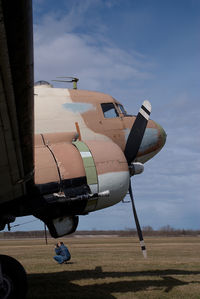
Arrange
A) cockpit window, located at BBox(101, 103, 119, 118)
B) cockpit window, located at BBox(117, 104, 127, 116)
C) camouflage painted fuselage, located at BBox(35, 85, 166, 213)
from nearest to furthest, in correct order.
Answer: camouflage painted fuselage, located at BBox(35, 85, 166, 213)
cockpit window, located at BBox(101, 103, 119, 118)
cockpit window, located at BBox(117, 104, 127, 116)

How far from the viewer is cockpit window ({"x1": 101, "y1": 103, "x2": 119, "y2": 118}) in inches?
457

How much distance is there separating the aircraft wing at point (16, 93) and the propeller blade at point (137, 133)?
14.8 ft

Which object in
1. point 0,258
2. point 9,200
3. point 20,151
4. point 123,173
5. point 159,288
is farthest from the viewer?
point 159,288

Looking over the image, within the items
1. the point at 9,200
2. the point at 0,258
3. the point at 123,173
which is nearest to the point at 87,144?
the point at 123,173

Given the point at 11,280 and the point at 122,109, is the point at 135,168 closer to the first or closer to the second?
the point at 122,109

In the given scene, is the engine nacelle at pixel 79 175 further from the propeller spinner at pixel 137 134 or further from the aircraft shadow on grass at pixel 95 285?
the aircraft shadow on grass at pixel 95 285

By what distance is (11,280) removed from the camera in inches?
319

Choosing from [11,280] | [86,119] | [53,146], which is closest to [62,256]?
[86,119]

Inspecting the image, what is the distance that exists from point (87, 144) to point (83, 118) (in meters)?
1.98

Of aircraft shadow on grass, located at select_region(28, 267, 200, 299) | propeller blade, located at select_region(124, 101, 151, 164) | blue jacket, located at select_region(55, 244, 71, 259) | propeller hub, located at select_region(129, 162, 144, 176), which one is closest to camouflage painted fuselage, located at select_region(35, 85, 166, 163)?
propeller blade, located at select_region(124, 101, 151, 164)

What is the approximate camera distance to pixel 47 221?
878cm

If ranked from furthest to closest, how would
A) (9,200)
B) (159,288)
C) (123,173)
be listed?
1. (159,288)
2. (123,173)
3. (9,200)

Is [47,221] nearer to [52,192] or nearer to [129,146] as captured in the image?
[52,192]

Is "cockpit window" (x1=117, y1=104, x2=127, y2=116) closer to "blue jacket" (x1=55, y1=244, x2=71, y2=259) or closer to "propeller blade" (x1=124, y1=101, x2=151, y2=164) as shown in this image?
"propeller blade" (x1=124, y1=101, x2=151, y2=164)
